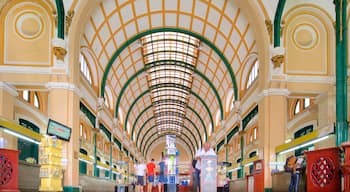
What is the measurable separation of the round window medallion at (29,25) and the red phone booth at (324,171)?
14.8 meters

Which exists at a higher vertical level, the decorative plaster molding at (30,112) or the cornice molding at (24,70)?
the cornice molding at (24,70)

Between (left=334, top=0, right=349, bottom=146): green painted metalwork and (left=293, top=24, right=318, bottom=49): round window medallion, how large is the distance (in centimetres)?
682

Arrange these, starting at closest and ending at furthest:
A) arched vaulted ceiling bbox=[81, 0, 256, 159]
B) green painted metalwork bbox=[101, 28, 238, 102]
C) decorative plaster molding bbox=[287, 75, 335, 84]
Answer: decorative plaster molding bbox=[287, 75, 335, 84] < arched vaulted ceiling bbox=[81, 0, 256, 159] < green painted metalwork bbox=[101, 28, 238, 102]

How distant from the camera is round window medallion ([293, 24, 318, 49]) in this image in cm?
2311

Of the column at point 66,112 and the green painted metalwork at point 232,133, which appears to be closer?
the column at point 66,112

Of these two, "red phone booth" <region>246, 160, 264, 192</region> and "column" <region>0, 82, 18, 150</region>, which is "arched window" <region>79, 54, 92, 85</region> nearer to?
"column" <region>0, 82, 18, 150</region>

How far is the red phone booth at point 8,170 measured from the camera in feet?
40.3

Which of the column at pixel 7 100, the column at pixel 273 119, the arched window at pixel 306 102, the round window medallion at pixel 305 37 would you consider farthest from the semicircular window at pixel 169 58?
the column at pixel 7 100

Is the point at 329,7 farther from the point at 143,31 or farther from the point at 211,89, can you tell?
the point at 211,89

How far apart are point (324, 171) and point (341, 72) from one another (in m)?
5.09

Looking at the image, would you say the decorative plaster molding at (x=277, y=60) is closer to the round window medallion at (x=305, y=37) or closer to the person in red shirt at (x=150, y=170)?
the round window medallion at (x=305, y=37)

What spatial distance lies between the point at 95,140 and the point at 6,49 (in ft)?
33.8

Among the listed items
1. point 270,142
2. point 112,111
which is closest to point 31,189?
point 270,142

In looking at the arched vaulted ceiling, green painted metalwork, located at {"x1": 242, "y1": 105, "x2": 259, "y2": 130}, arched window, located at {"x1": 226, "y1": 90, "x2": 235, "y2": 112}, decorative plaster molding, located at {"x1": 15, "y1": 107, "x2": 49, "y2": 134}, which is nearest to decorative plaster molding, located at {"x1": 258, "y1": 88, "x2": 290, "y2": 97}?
green painted metalwork, located at {"x1": 242, "y1": 105, "x2": 259, "y2": 130}
